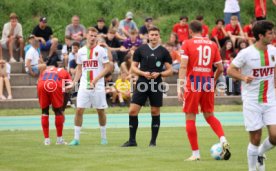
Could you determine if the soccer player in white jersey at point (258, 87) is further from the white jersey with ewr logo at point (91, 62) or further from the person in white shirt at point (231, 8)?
the person in white shirt at point (231, 8)

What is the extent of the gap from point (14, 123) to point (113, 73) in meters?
Result: 5.72

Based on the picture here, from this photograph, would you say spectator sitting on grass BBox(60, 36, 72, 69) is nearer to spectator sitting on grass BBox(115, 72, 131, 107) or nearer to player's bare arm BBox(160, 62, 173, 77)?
spectator sitting on grass BBox(115, 72, 131, 107)

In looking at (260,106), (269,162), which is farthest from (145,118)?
(260,106)

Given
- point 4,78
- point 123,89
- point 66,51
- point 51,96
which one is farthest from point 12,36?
point 51,96

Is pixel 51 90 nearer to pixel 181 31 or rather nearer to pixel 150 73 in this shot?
pixel 150 73

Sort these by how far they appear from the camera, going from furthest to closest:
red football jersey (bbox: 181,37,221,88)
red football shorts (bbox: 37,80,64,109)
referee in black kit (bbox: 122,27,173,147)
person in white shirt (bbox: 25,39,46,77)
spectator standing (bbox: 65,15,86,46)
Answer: spectator standing (bbox: 65,15,86,46)
person in white shirt (bbox: 25,39,46,77)
red football shorts (bbox: 37,80,64,109)
referee in black kit (bbox: 122,27,173,147)
red football jersey (bbox: 181,37,221,88)

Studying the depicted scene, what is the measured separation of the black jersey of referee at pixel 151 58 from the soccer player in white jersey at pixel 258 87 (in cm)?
391

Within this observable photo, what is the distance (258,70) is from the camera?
10469mm

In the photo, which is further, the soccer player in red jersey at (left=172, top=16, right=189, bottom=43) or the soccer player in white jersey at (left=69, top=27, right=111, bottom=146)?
the soccer player in red jersey at (left=172, top=16, right=189, bottom=43)

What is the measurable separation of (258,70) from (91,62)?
5.32 metres

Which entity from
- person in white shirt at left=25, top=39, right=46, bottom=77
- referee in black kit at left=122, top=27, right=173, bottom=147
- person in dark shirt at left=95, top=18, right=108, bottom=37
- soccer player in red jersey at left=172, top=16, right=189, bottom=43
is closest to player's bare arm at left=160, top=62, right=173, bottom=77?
referee in black kit at left=122, top=27, right=173, bottom=147

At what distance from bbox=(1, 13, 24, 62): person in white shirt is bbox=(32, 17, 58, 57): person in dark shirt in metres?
0.56

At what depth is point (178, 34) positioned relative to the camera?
27.3 m

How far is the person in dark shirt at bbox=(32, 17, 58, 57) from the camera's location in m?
25.5
